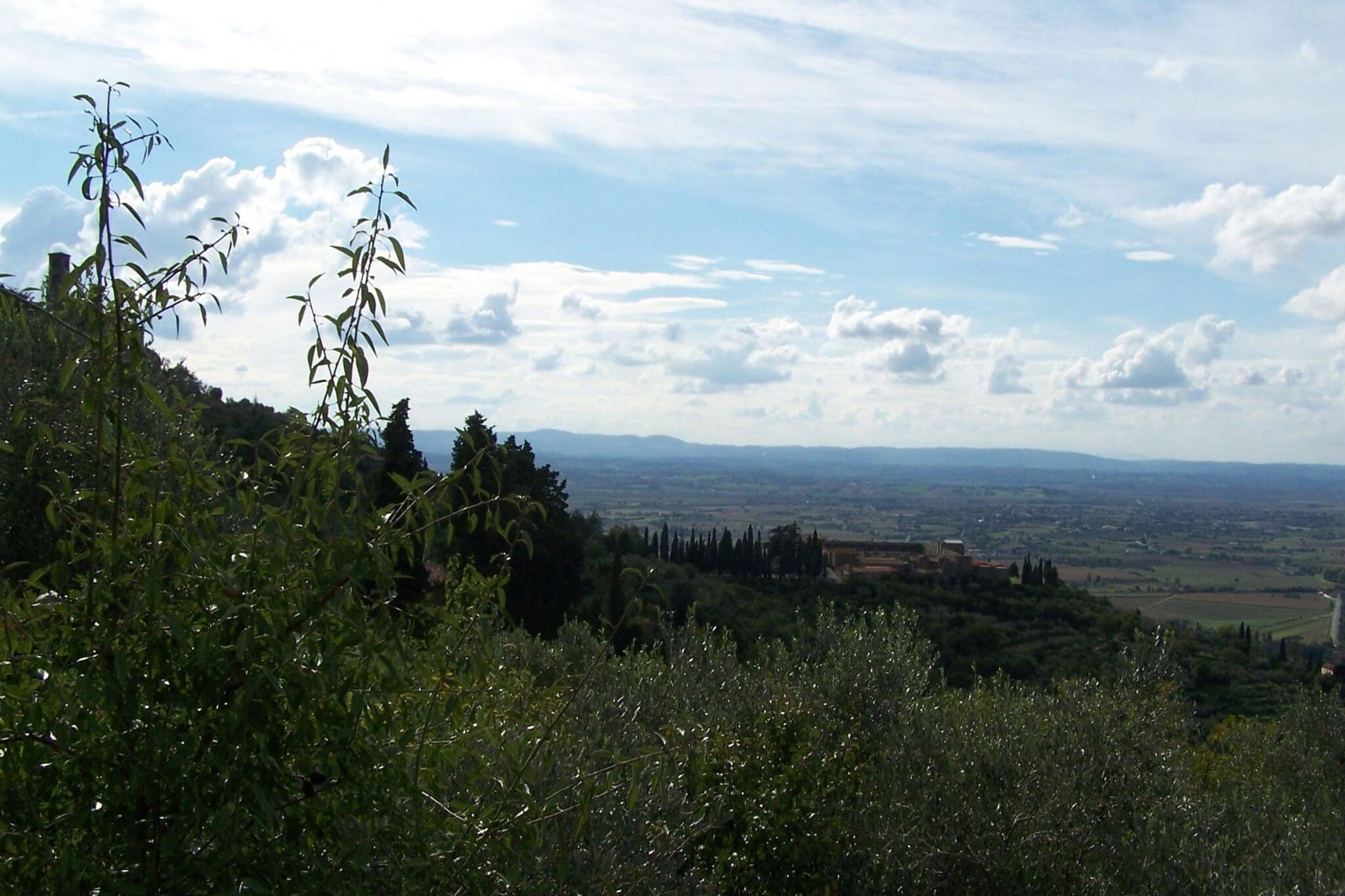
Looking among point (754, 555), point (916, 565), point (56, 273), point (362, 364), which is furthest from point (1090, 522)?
point (362, 364)

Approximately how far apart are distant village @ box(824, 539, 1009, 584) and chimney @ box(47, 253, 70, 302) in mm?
31239

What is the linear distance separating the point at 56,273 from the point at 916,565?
128 ft

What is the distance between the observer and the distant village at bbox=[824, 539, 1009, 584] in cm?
4022

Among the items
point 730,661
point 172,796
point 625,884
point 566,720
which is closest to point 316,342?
point 172,796

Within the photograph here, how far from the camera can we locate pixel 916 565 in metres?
42.5

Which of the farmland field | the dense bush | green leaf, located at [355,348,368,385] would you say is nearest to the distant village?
the farmland field

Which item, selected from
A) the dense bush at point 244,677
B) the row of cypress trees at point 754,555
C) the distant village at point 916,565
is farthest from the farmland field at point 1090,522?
the dense bush at point 244,677

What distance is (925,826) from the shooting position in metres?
9.77

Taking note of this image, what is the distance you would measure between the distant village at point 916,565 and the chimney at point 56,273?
31.2 m

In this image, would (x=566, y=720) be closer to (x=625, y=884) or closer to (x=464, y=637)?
(x=625, y=884)

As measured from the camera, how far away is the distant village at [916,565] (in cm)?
4022

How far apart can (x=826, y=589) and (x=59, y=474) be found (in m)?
34.1

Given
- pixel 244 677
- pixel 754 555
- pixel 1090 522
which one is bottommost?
pixel 1090 522

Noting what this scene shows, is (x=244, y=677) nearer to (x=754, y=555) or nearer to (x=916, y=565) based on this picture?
(x=754, y=555)
